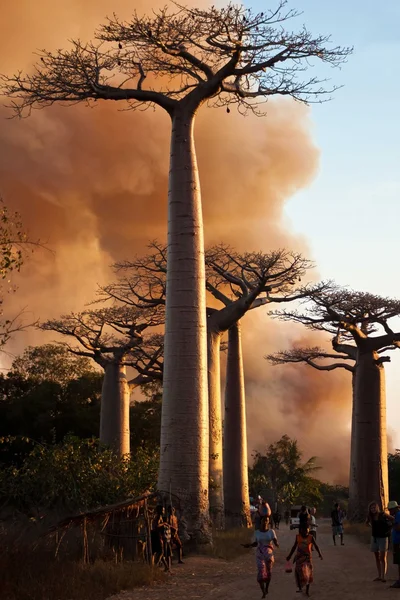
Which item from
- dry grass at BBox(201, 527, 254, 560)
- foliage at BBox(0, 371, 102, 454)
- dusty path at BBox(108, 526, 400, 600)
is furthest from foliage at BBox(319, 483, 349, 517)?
dusty path at BBox(108, 526, 400, 600)

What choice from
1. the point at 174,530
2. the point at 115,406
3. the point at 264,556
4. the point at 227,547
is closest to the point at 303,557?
the point at 264,556

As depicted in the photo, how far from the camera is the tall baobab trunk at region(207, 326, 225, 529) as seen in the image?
21.3m

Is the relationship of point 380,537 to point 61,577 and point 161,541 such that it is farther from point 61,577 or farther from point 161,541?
point 61,577

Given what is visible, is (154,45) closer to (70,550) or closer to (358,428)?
(70,550)

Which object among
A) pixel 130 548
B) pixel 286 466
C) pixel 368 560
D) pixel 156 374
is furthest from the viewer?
pixel 286 466

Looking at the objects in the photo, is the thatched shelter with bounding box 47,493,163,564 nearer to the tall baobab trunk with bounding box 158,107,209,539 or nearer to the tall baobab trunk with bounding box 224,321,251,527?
the tall baobab trunk with bounding box 158,107,209,539

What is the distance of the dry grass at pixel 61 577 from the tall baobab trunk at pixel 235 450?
13.6 m

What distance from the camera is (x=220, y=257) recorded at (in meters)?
25.1

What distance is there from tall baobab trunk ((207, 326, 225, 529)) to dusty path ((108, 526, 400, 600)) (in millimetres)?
5222

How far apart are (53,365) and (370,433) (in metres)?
20.8

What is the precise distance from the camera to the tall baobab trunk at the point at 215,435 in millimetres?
21297

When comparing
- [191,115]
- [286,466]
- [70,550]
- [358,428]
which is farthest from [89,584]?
[286,466]

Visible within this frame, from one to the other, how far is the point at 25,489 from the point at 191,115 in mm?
7340

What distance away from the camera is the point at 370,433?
80.7 ft
